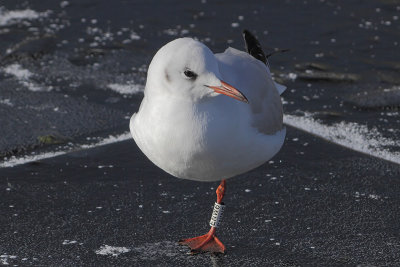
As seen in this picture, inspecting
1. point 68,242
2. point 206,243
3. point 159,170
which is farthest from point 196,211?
point 68,242

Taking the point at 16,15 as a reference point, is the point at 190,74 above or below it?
above

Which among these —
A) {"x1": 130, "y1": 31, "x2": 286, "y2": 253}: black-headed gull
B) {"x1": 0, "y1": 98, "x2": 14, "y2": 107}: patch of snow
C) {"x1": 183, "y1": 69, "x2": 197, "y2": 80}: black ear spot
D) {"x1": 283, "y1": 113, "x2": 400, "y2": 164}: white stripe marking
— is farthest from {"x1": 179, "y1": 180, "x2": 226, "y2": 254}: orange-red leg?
{"x1": 0, "y1": 98, "x2": 14, "y2": 107}: patch of snow

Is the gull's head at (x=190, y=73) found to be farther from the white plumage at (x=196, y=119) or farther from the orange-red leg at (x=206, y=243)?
the orange-red leg at (x=206, y=243)

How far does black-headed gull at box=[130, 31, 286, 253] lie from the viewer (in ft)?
12.3

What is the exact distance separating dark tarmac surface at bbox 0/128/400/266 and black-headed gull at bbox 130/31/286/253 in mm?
225

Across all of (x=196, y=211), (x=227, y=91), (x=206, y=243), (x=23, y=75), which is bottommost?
(x=23, y=75)

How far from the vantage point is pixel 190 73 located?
3740 millimetres

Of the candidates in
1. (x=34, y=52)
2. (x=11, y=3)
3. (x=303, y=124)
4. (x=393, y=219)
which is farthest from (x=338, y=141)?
(x=11, y=3)

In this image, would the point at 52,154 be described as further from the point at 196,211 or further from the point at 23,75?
the point at 23,75

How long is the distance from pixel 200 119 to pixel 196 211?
3.58 feet

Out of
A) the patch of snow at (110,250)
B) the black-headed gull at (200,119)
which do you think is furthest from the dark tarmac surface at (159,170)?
the black-headed gull at (200,119)

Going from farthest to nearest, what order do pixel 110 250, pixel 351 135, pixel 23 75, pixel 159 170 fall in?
pixel 23 75
pixel 351 135
pixel 159 170
pixel 110 250

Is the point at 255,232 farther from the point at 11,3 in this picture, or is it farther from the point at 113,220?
the point at 11,3

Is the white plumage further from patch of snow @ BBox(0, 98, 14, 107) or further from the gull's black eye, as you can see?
patch of snow @ BBox(0, 98, 14, 107)
